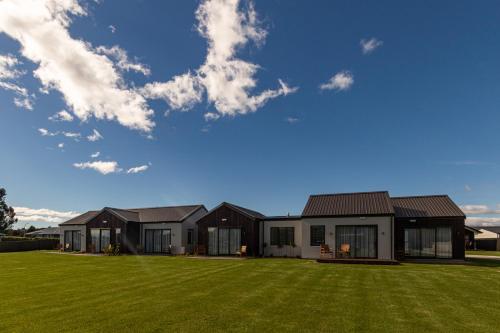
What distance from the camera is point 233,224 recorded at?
26.1 meters

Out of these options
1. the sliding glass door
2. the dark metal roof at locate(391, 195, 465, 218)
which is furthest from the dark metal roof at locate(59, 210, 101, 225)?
the dark metal roof at locate(391, 195, 465, 218)

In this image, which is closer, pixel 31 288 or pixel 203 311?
pixel 203 311

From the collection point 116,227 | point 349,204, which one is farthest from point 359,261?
point 116,227

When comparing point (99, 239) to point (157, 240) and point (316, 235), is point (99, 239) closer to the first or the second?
point (157, 240)

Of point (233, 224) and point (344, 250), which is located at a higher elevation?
point (233, 224)

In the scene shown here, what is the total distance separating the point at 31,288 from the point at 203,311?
8.01 meters

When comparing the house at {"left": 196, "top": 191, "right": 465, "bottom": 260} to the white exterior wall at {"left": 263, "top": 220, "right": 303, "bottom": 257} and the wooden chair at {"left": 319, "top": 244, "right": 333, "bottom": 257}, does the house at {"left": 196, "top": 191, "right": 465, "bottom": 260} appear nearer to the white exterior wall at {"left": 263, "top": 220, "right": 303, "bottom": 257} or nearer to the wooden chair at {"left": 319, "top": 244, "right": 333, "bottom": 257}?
the white exterior wall at {"left": 263, "top": 220, "right": 303, "bottom": 257}

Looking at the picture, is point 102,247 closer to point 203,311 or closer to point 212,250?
point 212,250

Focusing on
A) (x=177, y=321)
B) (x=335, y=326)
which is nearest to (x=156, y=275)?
(x=177, y=321)

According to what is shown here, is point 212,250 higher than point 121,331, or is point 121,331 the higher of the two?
point 121,331

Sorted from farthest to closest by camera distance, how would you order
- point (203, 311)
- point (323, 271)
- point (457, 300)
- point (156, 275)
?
point (323, 271), point (156, 275), point (457, 300), point (203, 311)

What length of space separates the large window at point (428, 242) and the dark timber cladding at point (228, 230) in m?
11.4

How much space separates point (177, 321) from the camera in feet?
25.0

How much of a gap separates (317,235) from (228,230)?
7575 millimetres
